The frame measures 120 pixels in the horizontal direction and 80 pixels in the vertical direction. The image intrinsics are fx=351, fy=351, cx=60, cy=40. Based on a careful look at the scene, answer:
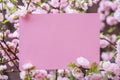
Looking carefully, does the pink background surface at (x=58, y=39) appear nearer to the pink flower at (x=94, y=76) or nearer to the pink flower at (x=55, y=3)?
the pink flower at (x=94, y=76)

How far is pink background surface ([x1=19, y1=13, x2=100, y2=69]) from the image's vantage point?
102cm

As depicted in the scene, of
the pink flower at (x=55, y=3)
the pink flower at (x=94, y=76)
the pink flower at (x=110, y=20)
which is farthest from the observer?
the pink flower at (x=110, y=20)

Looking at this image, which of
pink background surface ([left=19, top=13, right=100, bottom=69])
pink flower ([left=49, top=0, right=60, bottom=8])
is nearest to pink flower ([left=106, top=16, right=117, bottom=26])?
pink flower ([left=49, top=0, right=60, bottom=8])

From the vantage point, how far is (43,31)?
103cm

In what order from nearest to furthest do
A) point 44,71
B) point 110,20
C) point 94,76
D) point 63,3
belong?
point 94,76 → point 44,71 → point 63,3 → point 110,20

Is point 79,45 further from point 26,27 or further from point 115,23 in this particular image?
point 115,23

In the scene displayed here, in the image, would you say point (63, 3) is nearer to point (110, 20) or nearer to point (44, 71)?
point (44, 71)

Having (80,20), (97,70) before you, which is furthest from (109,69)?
(80,20)

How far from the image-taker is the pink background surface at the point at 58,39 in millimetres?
1017

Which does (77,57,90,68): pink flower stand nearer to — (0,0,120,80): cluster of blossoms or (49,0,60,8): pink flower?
(0,0,120,80): cluster of blossoms

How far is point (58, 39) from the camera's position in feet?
3.35

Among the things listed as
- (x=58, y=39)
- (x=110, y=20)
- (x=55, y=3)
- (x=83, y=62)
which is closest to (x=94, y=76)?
(x=83, y=62)

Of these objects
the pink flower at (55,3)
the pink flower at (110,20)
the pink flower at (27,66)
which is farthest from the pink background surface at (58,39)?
the pink flower at (110,20)

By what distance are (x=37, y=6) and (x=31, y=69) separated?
0.95 ft
